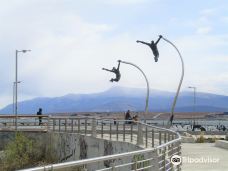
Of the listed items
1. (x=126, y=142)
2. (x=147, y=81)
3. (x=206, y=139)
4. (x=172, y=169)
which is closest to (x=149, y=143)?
(x=126, y=142)

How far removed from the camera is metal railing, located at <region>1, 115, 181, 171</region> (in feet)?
32.0

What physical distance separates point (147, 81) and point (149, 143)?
79.3 feet

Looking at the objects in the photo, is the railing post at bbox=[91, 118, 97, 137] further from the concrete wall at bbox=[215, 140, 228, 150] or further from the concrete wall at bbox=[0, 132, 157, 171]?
the concrete wall at bbox=[215, 140, 228, 150]

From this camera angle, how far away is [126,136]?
24.4 meters

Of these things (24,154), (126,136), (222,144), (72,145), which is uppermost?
(126,136)

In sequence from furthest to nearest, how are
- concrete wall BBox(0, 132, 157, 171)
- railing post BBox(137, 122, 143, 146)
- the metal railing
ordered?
concrete wall BBox(0, 132, 157, 171) < railing post BBox(137, 122, 143, 146) < the metal railing

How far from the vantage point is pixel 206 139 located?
118 ft

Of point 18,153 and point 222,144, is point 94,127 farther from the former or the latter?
point 18,153

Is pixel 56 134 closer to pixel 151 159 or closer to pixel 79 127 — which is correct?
pixel 79 127

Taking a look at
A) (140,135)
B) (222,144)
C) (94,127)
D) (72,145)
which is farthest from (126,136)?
(72,145)

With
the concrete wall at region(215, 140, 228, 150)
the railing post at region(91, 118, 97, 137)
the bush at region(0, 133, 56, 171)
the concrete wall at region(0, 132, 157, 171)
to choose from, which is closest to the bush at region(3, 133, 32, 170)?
the bush at region(0, 133, 56, 171)

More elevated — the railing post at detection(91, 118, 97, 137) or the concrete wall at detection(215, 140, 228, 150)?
the railing post at detection(91, 118, 97, 137)

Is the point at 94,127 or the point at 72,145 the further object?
the point at 72,145

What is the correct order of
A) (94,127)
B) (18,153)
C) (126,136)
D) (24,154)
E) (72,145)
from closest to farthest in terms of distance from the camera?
(126,136), (94,127), (72,145), (18,153), (24,154)
